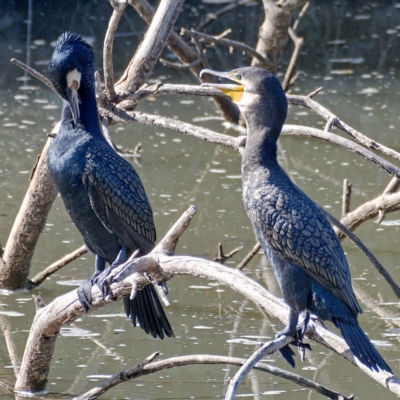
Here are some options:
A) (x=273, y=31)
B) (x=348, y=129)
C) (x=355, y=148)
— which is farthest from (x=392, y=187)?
(x=273, y=31)

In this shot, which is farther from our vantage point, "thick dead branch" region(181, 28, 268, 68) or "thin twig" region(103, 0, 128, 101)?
"thick dead branch" region(181, 28, 268, 68)

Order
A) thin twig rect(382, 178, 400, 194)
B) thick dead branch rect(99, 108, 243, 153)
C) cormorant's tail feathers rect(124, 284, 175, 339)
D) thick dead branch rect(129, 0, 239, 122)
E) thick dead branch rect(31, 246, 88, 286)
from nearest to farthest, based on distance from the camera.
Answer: cormorant's tail feathers rect(124, 284, 175, 339)
thick dead branch rect(99, 108, 243, 153)
thick dead branch rect(31, 246, 88, 286)
thin twig rect(382, 178, 400, 194)
thick dead branch rect(129, 0, 239, 122)

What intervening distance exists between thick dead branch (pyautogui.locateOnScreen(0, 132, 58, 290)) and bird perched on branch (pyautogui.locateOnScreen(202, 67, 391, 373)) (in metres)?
1.26

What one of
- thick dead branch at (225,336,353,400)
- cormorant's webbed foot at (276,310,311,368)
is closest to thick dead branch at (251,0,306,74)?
cormorant's webbed foot at (276,310,311,368)

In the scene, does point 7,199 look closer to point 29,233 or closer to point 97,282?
point 29,233

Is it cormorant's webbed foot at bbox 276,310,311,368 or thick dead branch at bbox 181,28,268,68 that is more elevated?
thick dead branch at bbox 181,28,268,68

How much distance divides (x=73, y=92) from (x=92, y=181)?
0.32 m

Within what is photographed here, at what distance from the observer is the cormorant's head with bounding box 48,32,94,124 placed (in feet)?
9.53

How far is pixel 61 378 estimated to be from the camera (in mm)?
3453

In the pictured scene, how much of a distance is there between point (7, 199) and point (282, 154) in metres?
2.26

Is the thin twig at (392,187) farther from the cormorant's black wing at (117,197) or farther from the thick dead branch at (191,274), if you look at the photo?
the thick dead branch at (191,274)

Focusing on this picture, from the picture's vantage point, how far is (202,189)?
582cm

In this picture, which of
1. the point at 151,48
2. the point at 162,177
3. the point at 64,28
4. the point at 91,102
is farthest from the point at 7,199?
the point at 64,28

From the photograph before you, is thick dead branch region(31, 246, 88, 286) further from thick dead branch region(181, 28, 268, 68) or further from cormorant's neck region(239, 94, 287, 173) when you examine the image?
thick dead branch region(181, 28, 268, 68)
